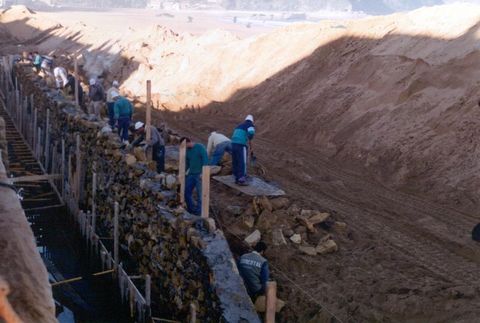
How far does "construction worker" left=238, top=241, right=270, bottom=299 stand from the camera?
739 centimetres

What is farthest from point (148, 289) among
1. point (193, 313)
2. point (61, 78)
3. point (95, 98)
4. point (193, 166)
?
point (61, 78)

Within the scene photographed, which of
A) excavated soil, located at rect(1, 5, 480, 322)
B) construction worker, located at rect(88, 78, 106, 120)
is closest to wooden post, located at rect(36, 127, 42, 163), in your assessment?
construction worker, located at rect(88, 78, 106, 120)

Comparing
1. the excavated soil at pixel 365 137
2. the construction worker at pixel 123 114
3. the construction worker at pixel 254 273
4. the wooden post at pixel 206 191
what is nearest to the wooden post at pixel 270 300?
the construction worker at pixel 254 273

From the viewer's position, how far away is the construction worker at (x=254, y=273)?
739 cm

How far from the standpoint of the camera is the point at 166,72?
26.3 m

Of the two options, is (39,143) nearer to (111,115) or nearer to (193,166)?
(111,115)

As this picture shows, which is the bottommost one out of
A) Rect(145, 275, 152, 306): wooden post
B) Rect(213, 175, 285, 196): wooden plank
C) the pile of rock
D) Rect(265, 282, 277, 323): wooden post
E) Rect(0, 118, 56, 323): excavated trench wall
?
Rect(145, 275, 152, 306): wooden post

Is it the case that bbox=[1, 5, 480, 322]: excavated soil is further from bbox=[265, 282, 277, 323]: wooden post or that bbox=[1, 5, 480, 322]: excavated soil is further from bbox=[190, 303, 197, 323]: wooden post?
bbox=[265, 282, 277, 323]: wooden post

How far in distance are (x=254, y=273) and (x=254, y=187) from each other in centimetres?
429

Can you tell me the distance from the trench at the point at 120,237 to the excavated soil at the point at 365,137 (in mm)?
1360

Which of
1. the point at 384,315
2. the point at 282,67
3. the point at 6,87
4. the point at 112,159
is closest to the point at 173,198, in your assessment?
the point at 112,159

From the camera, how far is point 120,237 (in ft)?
34.6

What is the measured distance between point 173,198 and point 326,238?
8.73ft

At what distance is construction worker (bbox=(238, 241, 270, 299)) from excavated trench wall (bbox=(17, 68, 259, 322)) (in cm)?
38
